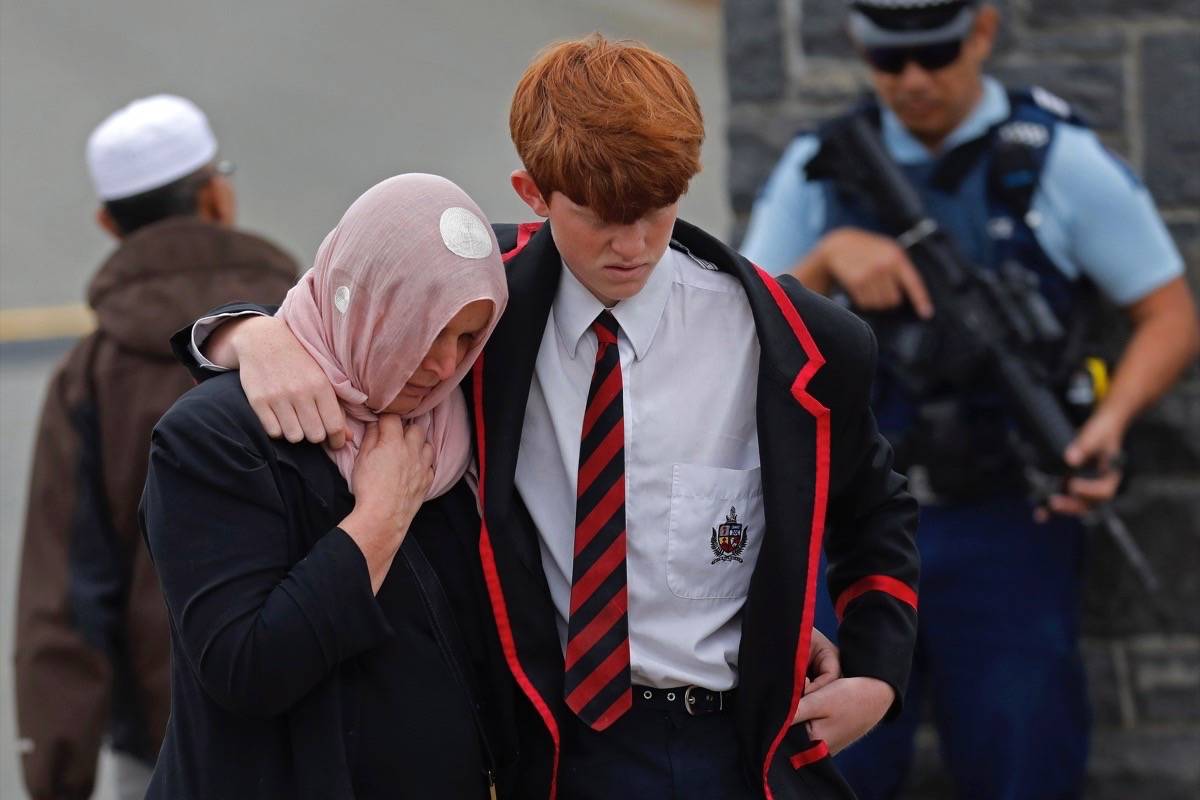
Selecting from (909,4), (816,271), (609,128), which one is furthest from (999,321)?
(609,128)

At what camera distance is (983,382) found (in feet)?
13.2

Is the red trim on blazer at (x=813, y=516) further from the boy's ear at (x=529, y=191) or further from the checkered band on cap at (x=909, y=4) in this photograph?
the checkered band on cap at (x=909, y=4)

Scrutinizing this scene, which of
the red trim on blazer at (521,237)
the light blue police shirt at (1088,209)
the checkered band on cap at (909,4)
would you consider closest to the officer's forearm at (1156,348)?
the light blue police shirt at (1088,209)

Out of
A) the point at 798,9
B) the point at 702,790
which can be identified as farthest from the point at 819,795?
the point at 798,9

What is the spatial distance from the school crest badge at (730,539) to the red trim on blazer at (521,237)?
0.43 m

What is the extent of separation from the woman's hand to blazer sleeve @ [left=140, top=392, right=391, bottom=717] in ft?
0.09

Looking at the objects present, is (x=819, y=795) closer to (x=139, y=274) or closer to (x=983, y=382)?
(x=983, y=382)

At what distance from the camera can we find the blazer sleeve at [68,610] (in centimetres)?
387

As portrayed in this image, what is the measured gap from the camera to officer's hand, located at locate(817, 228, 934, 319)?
13.1ft

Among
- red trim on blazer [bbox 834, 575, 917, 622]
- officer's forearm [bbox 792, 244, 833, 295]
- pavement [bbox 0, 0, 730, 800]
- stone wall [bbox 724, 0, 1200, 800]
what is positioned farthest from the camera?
pavement [bbox 0, 0, 730, 800]

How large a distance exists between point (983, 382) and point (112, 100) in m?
6.31

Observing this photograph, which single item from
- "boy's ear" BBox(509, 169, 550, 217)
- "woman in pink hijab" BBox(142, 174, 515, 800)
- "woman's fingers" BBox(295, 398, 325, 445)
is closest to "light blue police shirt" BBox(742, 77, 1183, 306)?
"boy's ear" BBox(509, 169, 550, 217)

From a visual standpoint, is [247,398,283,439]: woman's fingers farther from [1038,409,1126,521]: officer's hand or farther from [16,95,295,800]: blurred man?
[1038,409,1126,521]: officer's hand

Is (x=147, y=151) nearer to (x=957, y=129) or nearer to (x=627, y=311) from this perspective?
(x=957, y=129)
